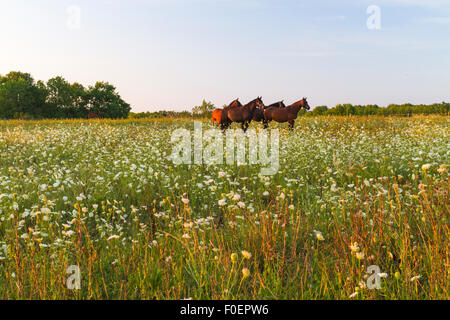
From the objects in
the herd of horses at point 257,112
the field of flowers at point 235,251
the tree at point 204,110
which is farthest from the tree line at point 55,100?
the field of flowers at point 235,251

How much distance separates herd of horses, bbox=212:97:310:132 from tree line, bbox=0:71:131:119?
5903cm

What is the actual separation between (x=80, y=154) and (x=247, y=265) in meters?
8.82

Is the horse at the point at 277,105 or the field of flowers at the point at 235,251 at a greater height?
the horse at the point at 277,105

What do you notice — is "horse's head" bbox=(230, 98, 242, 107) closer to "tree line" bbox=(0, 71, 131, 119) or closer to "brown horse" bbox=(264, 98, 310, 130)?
"brown horse" bbox=(264, 98, 310, 130)

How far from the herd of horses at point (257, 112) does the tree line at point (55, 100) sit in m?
59.0

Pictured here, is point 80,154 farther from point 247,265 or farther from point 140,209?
point 247,265

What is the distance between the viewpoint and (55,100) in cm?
8025

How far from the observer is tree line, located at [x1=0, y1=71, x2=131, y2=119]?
241 ft

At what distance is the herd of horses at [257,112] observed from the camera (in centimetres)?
1373

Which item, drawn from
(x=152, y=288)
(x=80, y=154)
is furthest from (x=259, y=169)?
(x=80, y=154)

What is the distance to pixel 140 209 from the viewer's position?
5703mm
